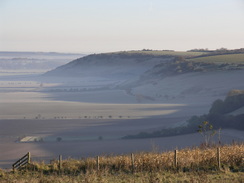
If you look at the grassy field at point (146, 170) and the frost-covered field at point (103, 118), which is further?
the frost-covered field at point (103, 118)

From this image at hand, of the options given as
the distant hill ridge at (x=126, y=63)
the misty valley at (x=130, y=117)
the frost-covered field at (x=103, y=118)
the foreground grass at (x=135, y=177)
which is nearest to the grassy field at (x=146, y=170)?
the foreground grass at (x=135, y=177)

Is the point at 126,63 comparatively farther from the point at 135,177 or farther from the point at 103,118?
the point at 135,177

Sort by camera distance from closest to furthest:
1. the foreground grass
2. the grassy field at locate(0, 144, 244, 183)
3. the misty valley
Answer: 1. the foreground grass
2. the grassy field at locate(0, 144, 244, 183)
3. the misty valley

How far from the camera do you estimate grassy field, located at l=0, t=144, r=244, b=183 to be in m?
10.7

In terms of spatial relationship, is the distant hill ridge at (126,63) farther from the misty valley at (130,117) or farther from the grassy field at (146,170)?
the grassy field at (146,170)

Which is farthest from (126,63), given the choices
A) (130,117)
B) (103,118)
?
(103,118)

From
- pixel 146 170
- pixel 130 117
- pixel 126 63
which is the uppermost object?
pixel 126 63

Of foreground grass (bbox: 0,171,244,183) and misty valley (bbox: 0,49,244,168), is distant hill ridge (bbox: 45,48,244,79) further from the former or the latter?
foreground grass (bbox: 0,171,244,183)

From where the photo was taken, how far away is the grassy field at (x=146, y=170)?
10.7 m

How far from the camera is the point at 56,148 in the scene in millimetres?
26594

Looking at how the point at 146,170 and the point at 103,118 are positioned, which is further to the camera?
the point at 103,118

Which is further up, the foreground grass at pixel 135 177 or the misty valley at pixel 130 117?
the foreground grass at pixel 135 177

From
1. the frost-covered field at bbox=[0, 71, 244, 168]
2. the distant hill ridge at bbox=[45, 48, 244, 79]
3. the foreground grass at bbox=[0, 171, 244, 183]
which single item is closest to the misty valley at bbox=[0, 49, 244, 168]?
the frost-covered field at bbox=[0, 71, 244, 168]

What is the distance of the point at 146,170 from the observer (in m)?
11.8
